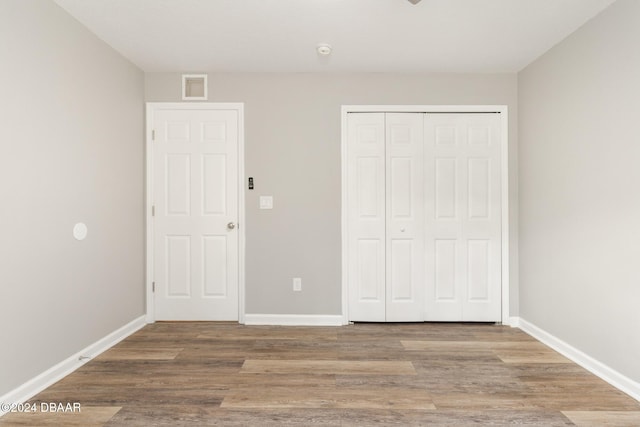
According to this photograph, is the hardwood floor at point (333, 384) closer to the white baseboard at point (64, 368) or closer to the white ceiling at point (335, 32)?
the white baseboard at point (64, 368)

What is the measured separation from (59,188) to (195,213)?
48.8 inches

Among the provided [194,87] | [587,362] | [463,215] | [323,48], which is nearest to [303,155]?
[323,48]

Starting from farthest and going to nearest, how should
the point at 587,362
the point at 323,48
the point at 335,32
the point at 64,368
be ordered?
the point at 323,48 < the point at 335,32 < the point at 587,362 < the point at 64,368

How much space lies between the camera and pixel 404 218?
Answer: 338 cm

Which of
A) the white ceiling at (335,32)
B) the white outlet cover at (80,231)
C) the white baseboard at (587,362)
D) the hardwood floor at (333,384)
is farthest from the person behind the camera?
the white outlet cover at (80,231)

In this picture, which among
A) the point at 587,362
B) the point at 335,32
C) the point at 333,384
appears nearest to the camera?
the point at 333,384

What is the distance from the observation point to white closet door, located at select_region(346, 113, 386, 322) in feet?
11.1

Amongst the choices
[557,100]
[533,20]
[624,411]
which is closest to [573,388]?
[624,411]

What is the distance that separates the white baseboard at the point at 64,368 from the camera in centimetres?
199

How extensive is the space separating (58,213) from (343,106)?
2515 mm

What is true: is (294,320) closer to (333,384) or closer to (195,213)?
(333,384)

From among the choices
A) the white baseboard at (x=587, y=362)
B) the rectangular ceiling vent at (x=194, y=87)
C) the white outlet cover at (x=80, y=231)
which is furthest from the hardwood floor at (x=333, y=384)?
the rectangular ceiling vent at (x=194, y=87)

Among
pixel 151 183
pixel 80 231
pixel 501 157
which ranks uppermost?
pixel 501 157

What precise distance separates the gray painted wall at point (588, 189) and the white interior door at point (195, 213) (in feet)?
9.32
